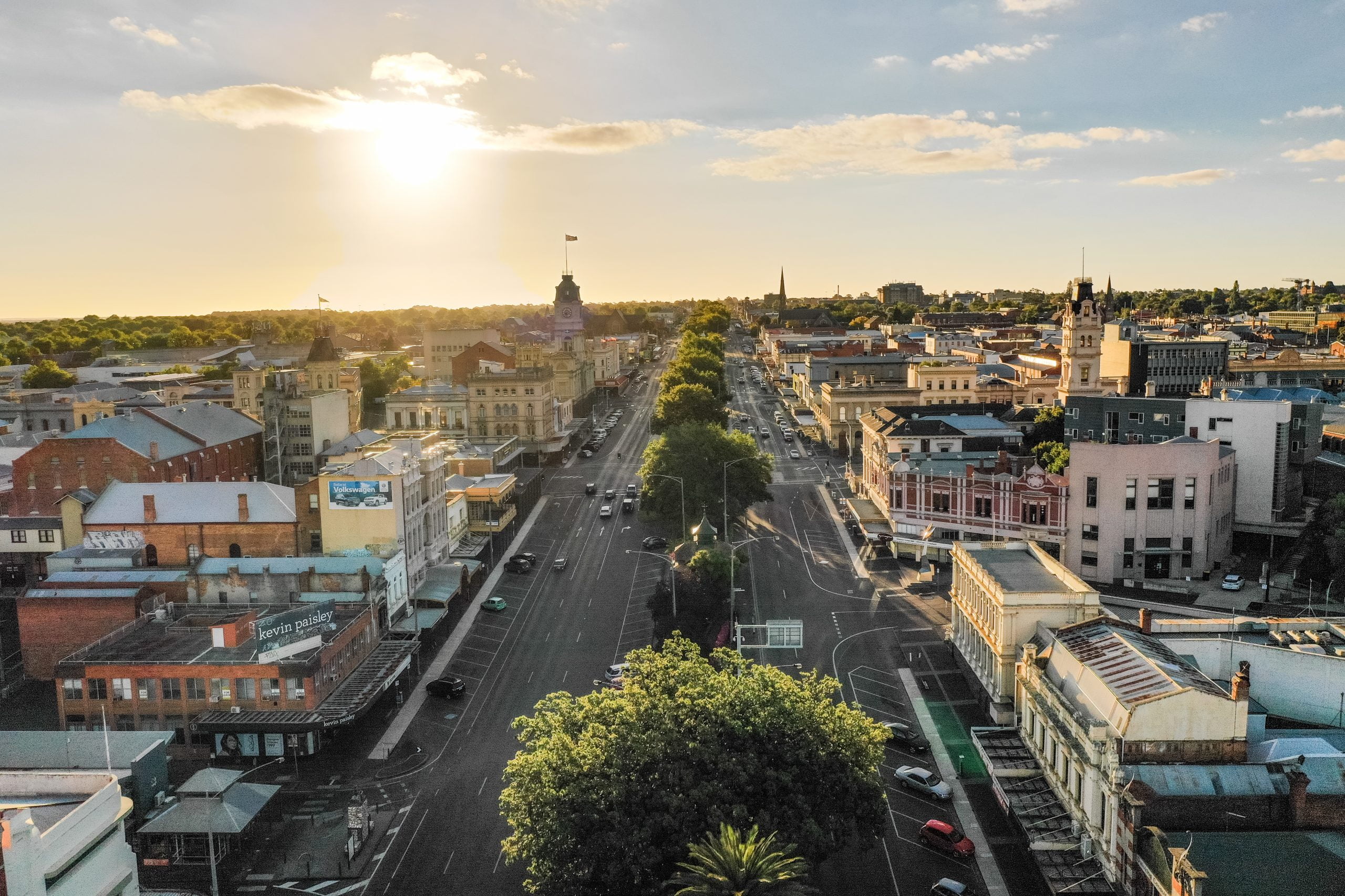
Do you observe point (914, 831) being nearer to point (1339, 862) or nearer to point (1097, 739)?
point (1097, 739)

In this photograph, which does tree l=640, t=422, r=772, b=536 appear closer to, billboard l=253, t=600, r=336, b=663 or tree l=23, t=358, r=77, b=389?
billboard l=253, t=600, r=336, b=663

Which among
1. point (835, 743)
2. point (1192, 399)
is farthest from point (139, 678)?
point (1192, 399)

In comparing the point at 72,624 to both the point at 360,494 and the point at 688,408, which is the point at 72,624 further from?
the point at 688,408

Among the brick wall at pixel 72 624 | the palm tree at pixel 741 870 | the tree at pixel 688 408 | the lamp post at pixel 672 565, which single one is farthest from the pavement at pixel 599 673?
the tree at pixel 688 408

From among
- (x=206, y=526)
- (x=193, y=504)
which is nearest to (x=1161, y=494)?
(x=206, y=526)

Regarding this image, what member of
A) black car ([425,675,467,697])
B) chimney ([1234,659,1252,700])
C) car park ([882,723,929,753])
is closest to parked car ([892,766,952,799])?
car park ([882,723,929,753])

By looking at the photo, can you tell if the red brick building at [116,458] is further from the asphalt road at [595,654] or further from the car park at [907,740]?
the car park at [907,740]
